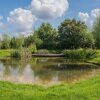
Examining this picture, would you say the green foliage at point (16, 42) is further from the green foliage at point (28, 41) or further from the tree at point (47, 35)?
the tree at point (47, 35)

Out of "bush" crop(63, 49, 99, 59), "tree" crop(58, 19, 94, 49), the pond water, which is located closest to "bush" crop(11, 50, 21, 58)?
"bush" crop(63, 49, 99, 59)

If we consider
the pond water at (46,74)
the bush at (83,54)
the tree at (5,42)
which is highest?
the tree at (5,42)

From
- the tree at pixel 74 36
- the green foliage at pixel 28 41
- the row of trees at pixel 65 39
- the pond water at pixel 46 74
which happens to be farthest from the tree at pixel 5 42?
the pond water at pixel 46 74

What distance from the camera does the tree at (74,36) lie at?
2911 inches

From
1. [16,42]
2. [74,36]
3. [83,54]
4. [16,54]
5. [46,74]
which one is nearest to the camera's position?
[46,74]

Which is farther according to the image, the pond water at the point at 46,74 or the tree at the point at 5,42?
the tree at the point at 5,42

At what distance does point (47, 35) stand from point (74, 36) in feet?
47.5

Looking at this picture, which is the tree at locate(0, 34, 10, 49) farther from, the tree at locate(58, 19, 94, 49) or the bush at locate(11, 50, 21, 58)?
the bush at locate(11, 50, 21, 58)

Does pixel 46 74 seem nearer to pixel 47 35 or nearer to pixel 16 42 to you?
pixel 16 42

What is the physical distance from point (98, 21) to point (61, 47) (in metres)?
22.3

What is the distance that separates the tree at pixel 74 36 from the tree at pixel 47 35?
9.82ft

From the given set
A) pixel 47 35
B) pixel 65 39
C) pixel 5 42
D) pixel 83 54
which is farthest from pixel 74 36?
pixel 83 54

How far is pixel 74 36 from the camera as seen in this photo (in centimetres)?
7525

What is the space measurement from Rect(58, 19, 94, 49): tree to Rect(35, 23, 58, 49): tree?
9.82 feet
